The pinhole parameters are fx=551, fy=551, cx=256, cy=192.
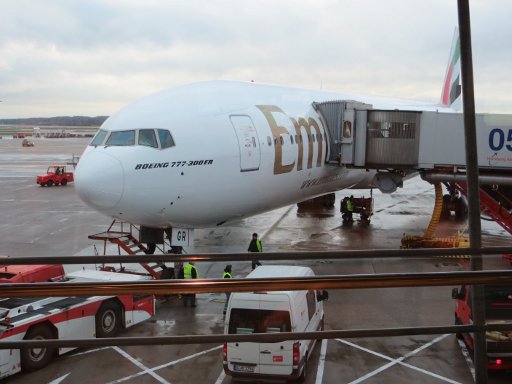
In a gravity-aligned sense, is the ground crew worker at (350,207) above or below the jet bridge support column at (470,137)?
below

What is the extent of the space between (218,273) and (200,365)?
586cm

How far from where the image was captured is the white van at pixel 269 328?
780 centimetres

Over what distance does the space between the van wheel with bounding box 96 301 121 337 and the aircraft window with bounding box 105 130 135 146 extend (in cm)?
Answer: 313

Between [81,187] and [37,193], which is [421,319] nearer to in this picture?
[81,187]

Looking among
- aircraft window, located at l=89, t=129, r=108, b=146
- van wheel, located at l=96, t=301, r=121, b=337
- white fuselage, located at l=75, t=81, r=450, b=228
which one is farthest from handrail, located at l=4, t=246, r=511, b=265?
aircraft window, located at l=89, t=129, r=108, b=146

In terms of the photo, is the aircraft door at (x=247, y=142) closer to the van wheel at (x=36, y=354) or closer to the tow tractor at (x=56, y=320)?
the tow tractor at (x=56, y=320)

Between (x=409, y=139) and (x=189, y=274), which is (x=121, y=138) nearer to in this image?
(x=189, y=274)

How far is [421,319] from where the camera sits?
1074 centimetres

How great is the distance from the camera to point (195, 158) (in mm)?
11148

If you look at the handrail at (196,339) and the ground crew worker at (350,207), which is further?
the ground crew worker at (350,207)

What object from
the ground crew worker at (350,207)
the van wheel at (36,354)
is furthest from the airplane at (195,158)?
the ground crew worker at (350,207)

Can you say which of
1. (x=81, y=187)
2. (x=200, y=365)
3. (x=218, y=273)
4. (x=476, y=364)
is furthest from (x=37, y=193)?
(x=476, y=364)

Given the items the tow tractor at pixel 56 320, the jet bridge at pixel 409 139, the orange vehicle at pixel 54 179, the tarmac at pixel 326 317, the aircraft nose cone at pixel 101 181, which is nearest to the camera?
the tarmac at pixel 326 317

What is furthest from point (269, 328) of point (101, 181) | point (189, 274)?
point (101, 181)
